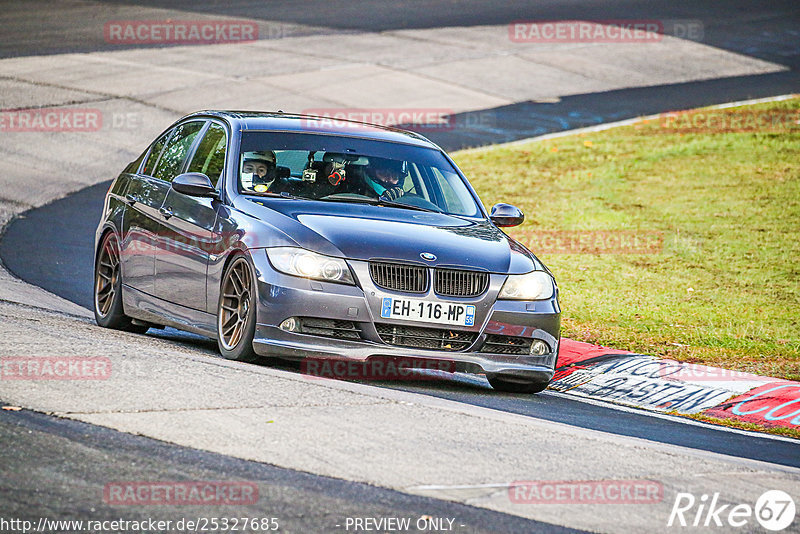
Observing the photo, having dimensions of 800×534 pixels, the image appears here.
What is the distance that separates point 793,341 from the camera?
1125 centimetres

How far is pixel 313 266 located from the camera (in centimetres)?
793

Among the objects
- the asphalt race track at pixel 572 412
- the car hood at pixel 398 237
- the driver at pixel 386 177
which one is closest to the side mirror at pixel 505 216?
the car hood at pixel 398 237

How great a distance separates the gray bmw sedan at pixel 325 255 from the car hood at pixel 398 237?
12 millimetres

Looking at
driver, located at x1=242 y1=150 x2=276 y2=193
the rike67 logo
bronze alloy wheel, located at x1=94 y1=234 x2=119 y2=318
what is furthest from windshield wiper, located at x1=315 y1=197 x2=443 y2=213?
the rike67 logo

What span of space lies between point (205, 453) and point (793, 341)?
703cm

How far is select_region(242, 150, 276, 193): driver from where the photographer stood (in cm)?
891

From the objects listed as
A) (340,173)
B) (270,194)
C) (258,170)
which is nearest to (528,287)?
(340,173)

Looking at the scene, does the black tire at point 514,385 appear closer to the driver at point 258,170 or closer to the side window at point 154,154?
the driver at point 258,170

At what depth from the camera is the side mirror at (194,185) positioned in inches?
345

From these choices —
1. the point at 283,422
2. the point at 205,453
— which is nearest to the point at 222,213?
the point at 283,422

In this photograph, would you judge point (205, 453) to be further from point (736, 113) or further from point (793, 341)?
point (736, 113)

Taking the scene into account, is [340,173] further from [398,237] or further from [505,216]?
[505,216]

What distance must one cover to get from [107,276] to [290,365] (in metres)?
2.45

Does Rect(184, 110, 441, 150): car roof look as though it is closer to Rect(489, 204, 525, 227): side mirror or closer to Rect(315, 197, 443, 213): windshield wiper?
Rect(315, 197, 443, 213): windshield wiper
